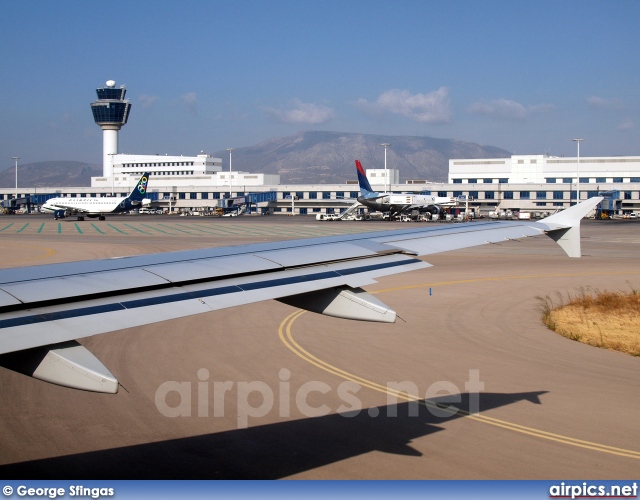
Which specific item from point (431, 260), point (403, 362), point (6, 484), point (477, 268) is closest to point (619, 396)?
point (403, 362)

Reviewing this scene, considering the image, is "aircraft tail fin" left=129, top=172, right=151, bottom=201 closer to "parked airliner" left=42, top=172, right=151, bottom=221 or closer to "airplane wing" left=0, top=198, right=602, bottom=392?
"parked airliner" left=42, top=172, right=151, bottom=221

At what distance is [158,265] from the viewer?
26.7 ft

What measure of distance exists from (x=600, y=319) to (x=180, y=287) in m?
20.5

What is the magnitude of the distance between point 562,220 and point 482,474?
169 inches

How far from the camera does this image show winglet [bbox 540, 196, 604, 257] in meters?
11.3

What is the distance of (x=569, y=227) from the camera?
1129 centimetres

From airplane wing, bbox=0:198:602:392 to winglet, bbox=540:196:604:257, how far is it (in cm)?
2

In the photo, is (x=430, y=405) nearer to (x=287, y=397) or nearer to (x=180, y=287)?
(x=287, y=397)

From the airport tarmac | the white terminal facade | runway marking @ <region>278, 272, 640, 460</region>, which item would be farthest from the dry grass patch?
the white terminal facade

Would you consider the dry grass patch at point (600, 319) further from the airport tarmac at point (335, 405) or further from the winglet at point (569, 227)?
the winglet at point (569, 227)

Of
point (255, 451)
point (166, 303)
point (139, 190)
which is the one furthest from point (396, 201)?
point (166, 303)

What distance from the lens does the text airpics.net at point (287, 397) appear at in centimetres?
1340

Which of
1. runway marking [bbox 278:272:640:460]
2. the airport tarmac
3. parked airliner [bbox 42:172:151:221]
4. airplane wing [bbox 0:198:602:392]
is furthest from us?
parked airliner [bbox 42:172:151:221]

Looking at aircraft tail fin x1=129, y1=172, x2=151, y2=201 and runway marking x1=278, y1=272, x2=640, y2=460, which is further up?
aircraft tail fin x1=129, y1=172, x2=151, y2=201
